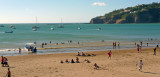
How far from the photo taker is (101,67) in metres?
24.4

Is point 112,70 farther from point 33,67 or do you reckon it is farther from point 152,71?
point 33,67

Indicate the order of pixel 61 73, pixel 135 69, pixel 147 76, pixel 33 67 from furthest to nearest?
pixel 33 67 → pixel 135 69 → pixel 61 73 → pixel 147 76

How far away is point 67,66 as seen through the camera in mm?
25516

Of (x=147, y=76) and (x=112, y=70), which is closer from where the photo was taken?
(x=147, y=76)

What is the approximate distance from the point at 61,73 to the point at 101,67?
16.9ft

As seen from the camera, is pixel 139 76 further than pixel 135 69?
No

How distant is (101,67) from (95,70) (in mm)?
1667

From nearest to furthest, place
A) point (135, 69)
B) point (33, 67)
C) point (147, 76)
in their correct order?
1. point (147, 76)
2. point (135, 69)
3. point (33, 67)

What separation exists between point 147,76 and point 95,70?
218 inches

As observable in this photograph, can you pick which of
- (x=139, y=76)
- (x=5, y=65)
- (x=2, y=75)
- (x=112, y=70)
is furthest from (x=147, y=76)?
(x=5, y=65)

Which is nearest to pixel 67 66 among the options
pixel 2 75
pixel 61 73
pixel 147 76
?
pixel 61 73

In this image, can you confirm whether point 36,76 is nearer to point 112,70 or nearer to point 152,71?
point 112,70

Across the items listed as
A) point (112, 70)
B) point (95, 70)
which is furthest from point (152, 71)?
point (95, 70)

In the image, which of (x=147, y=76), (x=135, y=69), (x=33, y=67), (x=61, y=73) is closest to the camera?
(x=147, y=76)
